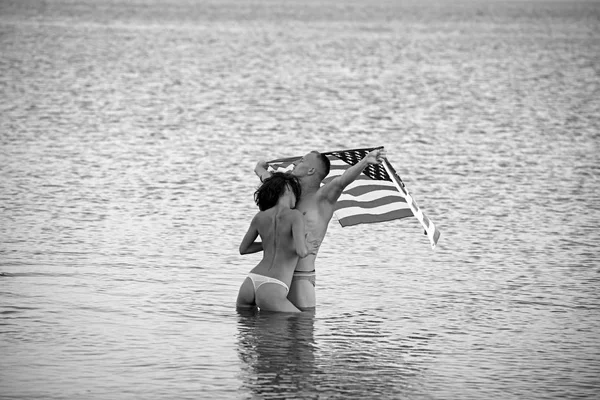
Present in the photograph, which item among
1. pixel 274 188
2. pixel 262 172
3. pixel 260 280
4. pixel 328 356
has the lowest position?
pixel 328 356

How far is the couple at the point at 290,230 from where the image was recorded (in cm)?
1177

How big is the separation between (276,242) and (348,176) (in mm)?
890

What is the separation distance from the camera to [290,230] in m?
11.7

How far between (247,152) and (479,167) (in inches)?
188

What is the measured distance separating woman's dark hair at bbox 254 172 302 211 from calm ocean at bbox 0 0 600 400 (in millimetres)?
1074

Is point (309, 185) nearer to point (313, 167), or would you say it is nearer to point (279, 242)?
point (313, 167)

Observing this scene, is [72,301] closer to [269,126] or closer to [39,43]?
[269,126]

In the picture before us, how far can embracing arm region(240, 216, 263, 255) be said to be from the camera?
11.9 m

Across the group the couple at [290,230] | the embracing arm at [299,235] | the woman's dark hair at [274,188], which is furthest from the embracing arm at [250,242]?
the embracing arm at [299,235]

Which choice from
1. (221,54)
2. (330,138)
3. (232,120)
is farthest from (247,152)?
(221,54)

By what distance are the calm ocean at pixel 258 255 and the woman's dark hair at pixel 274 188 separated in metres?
1.07

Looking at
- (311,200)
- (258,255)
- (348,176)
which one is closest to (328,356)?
(348,176)

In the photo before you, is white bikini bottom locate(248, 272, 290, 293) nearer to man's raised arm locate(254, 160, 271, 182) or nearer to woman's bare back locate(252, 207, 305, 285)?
woman's bare back locate(252, 207, 305, 285)

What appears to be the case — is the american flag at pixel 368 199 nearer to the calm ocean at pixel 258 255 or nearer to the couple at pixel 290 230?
the couple at pixel 290 230
